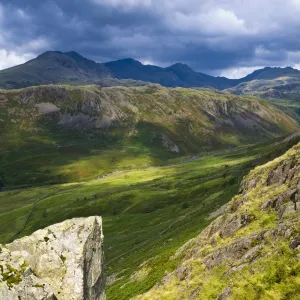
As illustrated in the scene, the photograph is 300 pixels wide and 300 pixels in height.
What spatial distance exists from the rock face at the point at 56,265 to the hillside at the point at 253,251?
436 inches

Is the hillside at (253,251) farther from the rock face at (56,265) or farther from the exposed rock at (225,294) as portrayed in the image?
the rock face at (56,265)

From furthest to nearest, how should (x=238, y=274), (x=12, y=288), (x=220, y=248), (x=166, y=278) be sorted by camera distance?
1. (x=166, y=278)
2. (x=220, y=248)
3. (x=238, y=274)
4. (x=12, y=288)

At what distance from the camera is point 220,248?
4034 cm

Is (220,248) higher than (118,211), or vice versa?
Answer: (220,248)

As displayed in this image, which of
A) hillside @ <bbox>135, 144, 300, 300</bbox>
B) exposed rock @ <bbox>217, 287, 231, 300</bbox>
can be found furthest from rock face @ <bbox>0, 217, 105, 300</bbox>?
exposed rock @ <bbox>217, 287, 231, 300</bbox>

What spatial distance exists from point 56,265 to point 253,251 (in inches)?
762

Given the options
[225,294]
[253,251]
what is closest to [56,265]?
[225,294]

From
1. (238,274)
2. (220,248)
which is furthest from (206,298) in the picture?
(220,248)

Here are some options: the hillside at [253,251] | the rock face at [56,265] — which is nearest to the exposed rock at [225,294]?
the hillside at [253,251]

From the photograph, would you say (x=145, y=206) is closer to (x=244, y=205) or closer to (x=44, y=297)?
(x=244, y=205)

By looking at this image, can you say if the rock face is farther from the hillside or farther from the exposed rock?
the exposed rock

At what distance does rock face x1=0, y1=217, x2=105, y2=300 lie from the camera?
2662 cm

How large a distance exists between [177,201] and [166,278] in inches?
5282

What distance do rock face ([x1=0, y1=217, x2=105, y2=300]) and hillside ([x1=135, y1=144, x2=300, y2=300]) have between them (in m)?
11.1
